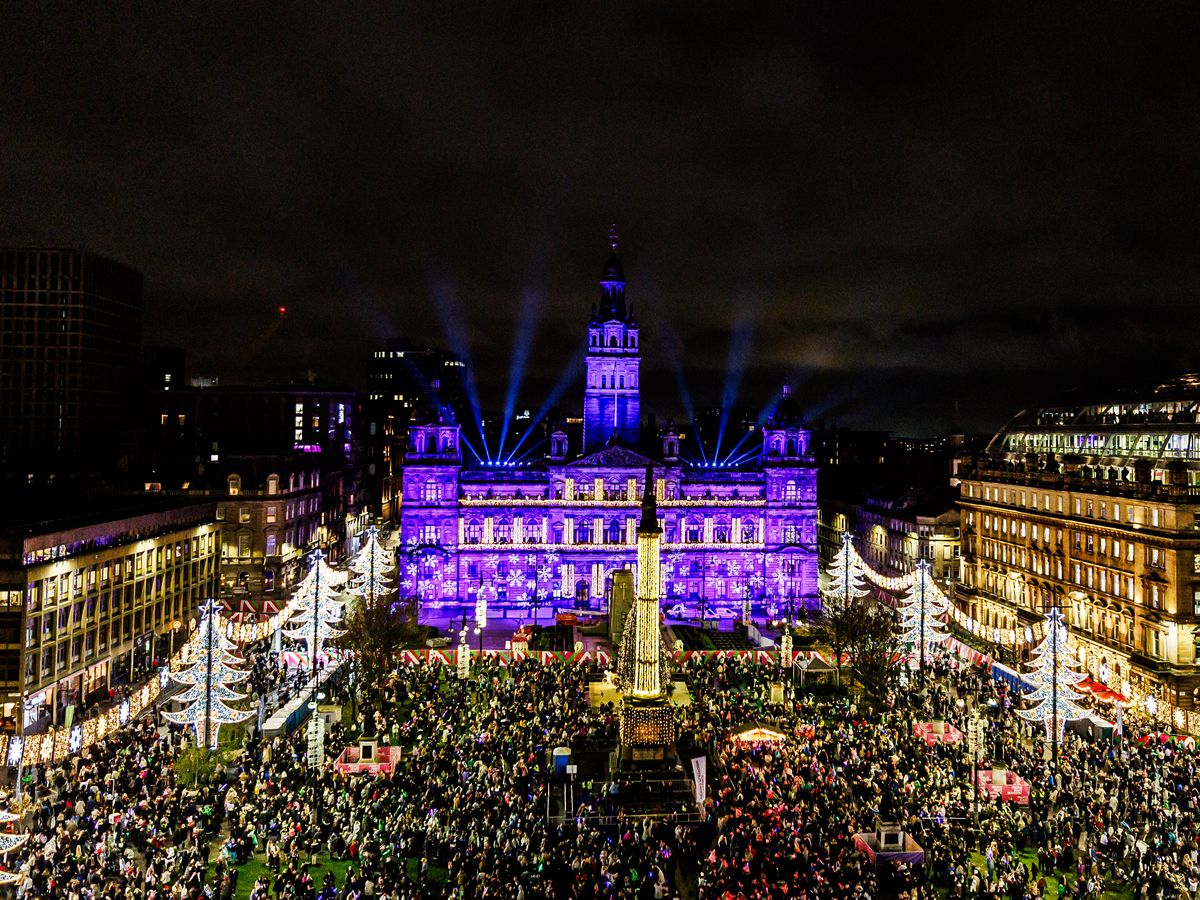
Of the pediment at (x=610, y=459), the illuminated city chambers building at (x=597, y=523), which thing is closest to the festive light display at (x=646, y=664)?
the illuminated city chambers building at (x=597, y=523)

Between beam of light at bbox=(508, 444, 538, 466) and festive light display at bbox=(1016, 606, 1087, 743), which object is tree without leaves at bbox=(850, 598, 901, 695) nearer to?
festive light display at bbox=(1016, 606, 1087, 743)

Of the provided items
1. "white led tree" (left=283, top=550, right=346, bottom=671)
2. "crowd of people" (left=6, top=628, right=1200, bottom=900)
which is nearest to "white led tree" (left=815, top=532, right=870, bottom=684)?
"crowd of people" (left=6, top=628, right=1200, bottom=900)

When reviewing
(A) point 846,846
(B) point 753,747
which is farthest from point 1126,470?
(A) point 846,846

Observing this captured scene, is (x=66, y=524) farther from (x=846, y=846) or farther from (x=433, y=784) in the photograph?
(x=846, y=846)

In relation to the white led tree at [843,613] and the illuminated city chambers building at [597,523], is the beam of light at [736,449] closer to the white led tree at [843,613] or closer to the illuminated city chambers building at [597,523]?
the illuminated city chambers building at [597,523]

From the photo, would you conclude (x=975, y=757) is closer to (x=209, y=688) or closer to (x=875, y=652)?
(x=875, y=652)
